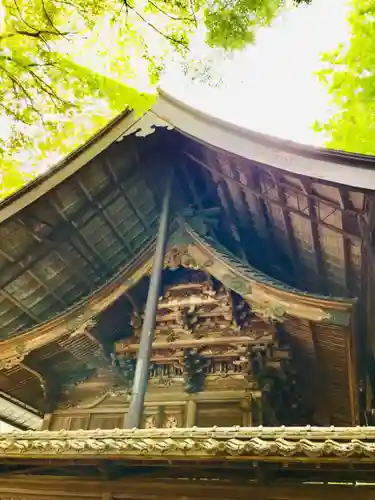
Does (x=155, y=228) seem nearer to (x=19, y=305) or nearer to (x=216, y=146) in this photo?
(x=19, y=305)

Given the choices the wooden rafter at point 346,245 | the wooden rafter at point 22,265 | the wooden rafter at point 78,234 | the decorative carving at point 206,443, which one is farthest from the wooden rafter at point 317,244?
the wooden rafter at point 22,265

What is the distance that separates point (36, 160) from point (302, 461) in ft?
30.5

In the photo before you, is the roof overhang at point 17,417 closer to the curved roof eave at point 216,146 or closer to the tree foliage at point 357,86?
the curved roof eave at point 216,146

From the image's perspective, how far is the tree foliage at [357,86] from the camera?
1091 centimetres

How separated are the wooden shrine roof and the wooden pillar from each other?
1.65m

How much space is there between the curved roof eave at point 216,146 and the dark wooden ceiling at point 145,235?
10.1 inches

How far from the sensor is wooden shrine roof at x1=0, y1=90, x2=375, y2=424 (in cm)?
570

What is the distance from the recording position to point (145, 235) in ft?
29.8

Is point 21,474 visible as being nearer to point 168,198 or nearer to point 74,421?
point 74,421

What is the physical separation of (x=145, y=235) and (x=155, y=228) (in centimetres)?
29

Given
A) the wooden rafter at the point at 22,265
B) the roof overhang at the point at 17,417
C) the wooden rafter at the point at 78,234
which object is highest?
the wooden rafter at the point at 78,234

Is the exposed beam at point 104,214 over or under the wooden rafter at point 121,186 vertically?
under

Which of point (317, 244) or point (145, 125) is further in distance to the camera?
point (145, 125)

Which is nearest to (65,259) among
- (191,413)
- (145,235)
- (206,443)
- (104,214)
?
(104,214)
